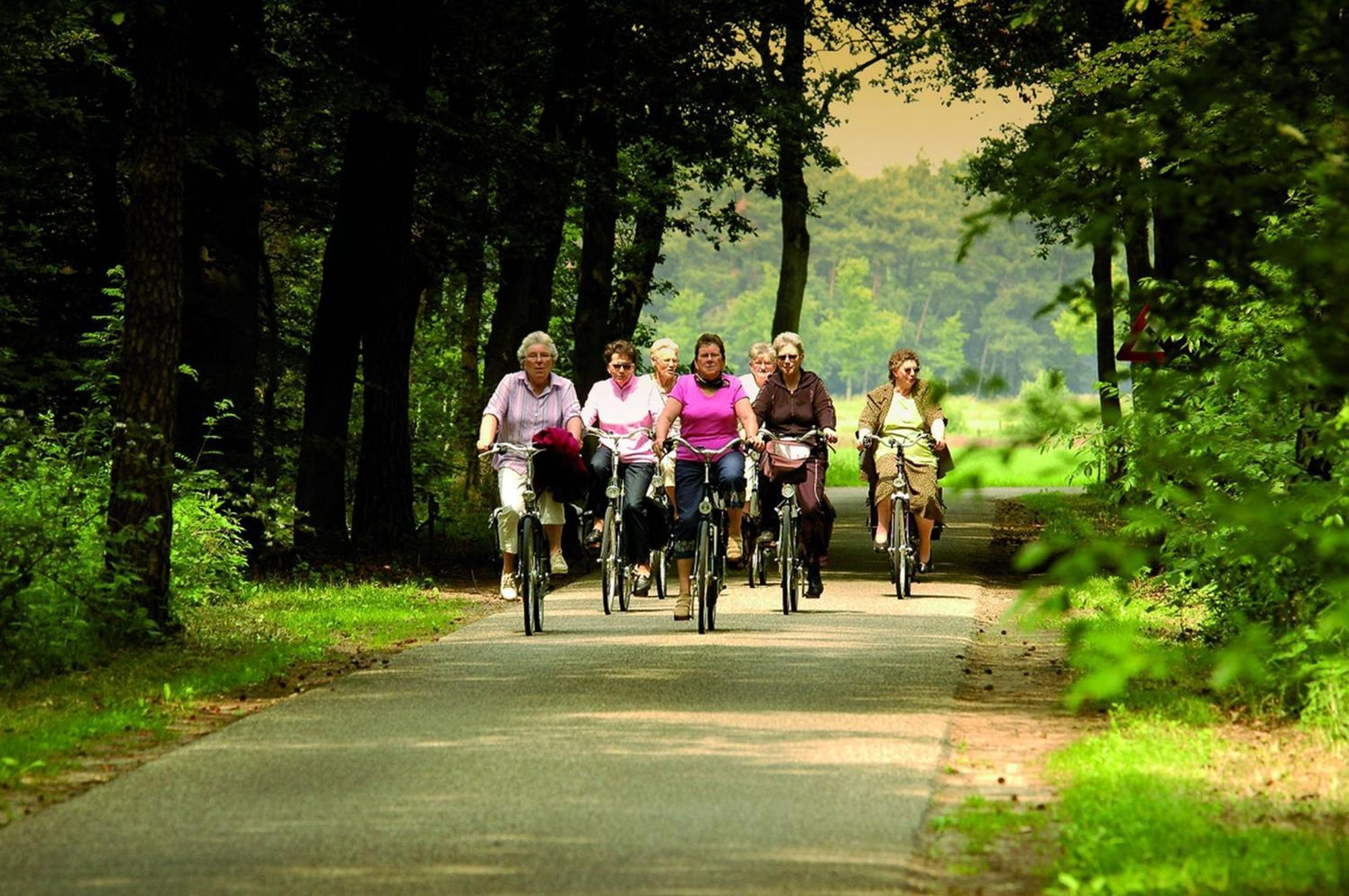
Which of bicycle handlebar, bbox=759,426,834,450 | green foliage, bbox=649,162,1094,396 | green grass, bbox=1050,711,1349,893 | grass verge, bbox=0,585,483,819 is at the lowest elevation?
green grass, bbox=1050,711,1349,893

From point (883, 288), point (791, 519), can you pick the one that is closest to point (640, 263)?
point (791, 519)

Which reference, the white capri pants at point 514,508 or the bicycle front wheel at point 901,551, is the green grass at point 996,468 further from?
the bicycle front wheel at point 901,551

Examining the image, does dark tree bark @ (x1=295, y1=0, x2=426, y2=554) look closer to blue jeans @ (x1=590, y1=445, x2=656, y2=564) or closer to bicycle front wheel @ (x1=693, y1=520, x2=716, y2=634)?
blue jeans @ (x1=590, y1=445, x2=656, y2=564)

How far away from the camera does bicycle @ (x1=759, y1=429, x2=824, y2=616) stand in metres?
16.6

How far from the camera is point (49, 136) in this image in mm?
21391

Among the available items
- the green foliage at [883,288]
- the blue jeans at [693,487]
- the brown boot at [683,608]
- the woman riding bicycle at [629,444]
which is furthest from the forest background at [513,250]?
the green foliage at [883,288]

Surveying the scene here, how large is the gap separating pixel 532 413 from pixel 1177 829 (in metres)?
9.14

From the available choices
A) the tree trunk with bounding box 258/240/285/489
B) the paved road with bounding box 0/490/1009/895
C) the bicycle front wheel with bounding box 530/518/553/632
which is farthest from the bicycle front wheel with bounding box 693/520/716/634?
the tree trunk with bounding box 258/240/285/489

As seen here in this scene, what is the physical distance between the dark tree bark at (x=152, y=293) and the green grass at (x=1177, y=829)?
6720 millimetres

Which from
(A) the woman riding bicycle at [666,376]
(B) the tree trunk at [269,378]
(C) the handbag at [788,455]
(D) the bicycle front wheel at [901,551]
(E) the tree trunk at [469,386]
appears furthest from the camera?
(E) the tree trunk at [469,386]

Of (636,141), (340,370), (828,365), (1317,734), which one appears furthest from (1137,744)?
(828,365)

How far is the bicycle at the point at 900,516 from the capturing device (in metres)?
18.3

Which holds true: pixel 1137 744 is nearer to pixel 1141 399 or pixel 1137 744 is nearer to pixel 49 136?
pixel 1141 399

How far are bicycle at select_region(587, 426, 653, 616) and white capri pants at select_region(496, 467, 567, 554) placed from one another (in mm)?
945
